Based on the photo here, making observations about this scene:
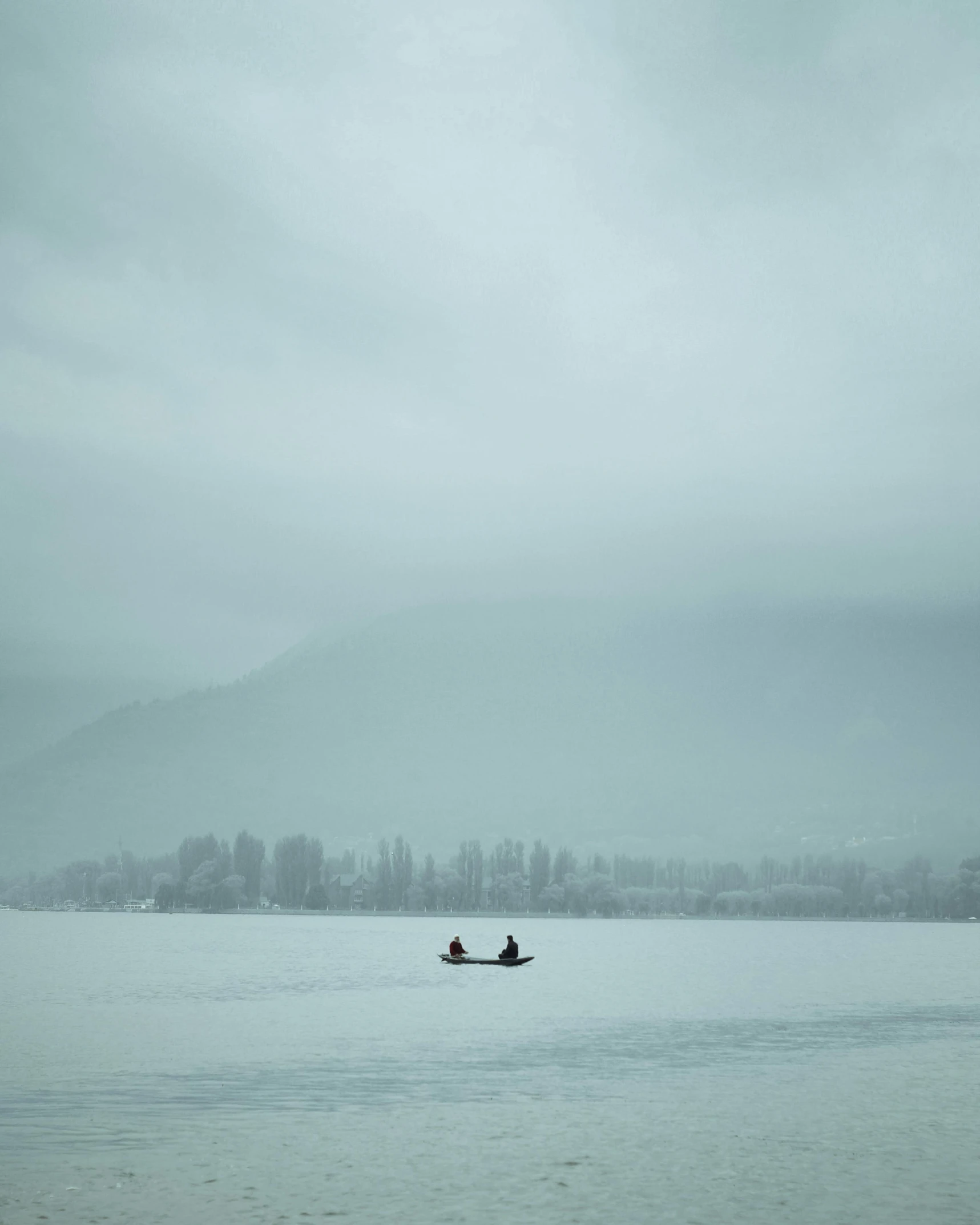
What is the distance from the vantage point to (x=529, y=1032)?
238ft

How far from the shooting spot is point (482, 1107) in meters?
47.7

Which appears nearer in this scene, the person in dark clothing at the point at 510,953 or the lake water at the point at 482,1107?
the lake water at the point at 482,1107

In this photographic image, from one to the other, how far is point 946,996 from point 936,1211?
73.3 meters

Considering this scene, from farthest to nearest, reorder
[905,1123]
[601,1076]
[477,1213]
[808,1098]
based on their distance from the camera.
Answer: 1. [601,1076]
2. [808,1098]
3. [905,1123]
4. [477,1213]

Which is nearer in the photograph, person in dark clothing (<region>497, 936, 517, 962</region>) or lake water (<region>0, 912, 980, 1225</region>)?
lake water (<region>0, 912, 980, 1225</region>)

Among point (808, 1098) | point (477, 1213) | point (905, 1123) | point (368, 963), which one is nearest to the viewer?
point (477, 1213)

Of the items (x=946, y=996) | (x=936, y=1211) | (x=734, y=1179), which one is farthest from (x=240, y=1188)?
(x=946, y=996)

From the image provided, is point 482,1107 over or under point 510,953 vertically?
under

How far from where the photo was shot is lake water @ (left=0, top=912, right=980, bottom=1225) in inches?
1367

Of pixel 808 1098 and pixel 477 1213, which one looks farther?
pixel 808 1098

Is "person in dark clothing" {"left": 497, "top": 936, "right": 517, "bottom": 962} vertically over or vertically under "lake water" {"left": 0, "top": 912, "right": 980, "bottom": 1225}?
over

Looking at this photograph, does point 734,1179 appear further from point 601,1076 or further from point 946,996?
point 946,996

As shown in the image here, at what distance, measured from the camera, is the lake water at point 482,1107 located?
3472cm

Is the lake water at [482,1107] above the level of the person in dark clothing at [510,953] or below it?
below
